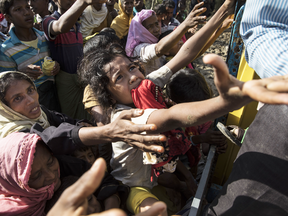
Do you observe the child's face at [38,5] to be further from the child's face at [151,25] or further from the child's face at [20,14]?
the child's face at [151,25]

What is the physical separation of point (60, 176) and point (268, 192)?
138 centimetres

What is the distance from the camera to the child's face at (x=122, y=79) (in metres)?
1.37

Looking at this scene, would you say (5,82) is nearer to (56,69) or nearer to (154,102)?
(56,69)

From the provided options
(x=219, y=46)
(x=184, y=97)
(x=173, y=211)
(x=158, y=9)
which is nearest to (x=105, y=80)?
(x=184, y=97)

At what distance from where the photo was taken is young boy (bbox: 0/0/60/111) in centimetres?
220

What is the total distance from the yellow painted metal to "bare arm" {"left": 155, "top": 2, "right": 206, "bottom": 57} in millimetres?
538

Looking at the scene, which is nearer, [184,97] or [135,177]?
[135,177]

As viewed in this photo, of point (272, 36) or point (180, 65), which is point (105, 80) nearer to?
point (180, 65)

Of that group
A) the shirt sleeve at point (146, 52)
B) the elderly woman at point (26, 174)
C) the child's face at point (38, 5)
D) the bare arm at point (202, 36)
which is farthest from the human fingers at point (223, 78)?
the child's face at point (38, 5)

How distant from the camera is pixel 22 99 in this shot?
1.54 m

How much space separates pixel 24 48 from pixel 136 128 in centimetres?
210

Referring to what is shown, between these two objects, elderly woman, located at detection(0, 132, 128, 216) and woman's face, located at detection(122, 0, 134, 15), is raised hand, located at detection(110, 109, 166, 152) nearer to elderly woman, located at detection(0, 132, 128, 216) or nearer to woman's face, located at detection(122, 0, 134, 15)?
elderly woman, located at detection(0, 132, 128, 216)

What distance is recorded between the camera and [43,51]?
8.14 ft

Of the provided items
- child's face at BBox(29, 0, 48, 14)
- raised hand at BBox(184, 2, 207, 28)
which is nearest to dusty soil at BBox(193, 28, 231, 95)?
raised hand at BBox(184, 2, 207, 28)
